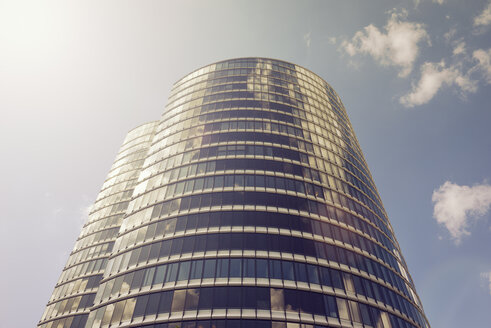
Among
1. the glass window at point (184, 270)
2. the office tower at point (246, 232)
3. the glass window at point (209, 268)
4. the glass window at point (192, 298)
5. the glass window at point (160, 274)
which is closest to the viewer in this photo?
the glass window at point (192, 298)

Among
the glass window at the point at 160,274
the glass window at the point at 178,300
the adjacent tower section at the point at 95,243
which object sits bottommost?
the glass window at the point at 178,300

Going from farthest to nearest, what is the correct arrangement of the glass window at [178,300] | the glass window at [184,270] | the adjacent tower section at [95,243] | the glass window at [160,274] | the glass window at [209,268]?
the adjacent tower section at [95,243], the glass window at [160,274], the glass window at [184,270], the glass window at [209,268], the glass window at [178,300]

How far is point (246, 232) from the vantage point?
107 ft

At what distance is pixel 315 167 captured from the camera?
42.7m

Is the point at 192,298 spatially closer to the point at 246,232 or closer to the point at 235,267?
the point at 235,267

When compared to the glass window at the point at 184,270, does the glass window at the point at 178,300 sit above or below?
below

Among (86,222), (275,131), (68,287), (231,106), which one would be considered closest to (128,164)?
(86,222)

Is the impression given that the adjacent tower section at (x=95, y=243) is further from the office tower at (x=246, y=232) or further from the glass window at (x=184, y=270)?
the glass window at (x=184, y=270)

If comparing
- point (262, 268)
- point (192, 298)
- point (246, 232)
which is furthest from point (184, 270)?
point (262, 268)

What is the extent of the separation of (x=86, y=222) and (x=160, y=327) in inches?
1853

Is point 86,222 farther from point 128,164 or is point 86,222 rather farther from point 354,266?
point 354,266

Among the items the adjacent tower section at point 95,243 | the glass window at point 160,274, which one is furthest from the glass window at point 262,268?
the adjacent tower section at point 95,243

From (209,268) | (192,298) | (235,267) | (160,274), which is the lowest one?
(192,298)

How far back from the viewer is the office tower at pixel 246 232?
2798 centimetres
